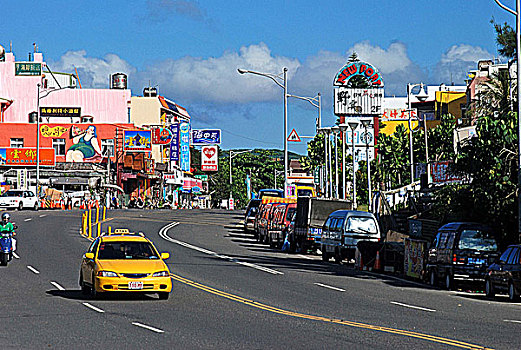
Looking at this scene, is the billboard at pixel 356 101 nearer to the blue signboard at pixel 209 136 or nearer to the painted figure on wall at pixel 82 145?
the painted figure on wall at pixel 82 145

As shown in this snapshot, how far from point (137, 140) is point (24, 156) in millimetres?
17652

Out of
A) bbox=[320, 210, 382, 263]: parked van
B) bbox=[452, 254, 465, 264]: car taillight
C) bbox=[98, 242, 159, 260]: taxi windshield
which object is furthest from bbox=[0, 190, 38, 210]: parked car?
bbox=[452, 254, 465, 264]: car taillight

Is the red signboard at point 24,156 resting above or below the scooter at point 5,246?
above

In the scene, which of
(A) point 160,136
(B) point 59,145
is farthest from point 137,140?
(A) point 160,136

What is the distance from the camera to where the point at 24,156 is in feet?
275

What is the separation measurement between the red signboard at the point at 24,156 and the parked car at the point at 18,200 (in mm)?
14752

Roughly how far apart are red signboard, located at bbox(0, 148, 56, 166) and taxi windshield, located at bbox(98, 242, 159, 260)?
65.5m

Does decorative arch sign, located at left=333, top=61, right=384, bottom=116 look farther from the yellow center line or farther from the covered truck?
the yellow center line

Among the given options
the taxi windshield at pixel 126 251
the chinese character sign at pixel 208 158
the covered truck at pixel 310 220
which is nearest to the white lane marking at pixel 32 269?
the taxi windshield at pixel 126 251

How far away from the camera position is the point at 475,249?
23.5 metres

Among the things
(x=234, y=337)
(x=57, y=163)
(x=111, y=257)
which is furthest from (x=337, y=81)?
(x=234, y=337)

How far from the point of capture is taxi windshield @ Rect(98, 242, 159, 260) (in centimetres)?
1982

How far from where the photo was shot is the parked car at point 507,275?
20234mm

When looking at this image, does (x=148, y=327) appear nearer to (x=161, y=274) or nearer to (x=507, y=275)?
(x=161, y=274)
